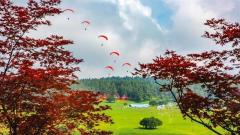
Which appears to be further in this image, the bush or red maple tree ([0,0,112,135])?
the bush

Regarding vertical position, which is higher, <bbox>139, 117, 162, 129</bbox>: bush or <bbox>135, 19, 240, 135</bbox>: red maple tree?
<bbox>139, 117, 162, 129</bbox>: bush

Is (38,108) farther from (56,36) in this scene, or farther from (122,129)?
(122,129)

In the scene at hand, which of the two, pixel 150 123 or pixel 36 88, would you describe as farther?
pixel 150 123

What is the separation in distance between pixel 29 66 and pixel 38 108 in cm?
199

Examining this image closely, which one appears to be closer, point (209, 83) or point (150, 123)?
point (209, 83)

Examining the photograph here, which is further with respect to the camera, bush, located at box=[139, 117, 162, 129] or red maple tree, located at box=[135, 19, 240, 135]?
bush, located at box=[139, 117, 162, 129]

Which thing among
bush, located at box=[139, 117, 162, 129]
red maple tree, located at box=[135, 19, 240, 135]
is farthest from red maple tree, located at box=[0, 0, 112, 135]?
bush, located at box=[139, 117, 162, 129]

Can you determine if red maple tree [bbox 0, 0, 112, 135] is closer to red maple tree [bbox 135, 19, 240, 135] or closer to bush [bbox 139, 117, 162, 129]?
red maple tree [bbox 135, 19, 240, 135]

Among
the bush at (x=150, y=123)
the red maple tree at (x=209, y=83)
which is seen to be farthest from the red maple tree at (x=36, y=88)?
the bush at (x=150, y=123)

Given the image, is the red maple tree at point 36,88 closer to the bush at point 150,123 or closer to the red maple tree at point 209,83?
the red maple tree at point 209,83

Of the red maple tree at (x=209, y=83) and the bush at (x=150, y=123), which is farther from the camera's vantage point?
the bush at (x=150, y=123)

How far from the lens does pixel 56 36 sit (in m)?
19.9

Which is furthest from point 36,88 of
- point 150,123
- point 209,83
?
point 150,123

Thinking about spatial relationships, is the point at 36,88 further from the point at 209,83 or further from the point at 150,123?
the point at 150,123
